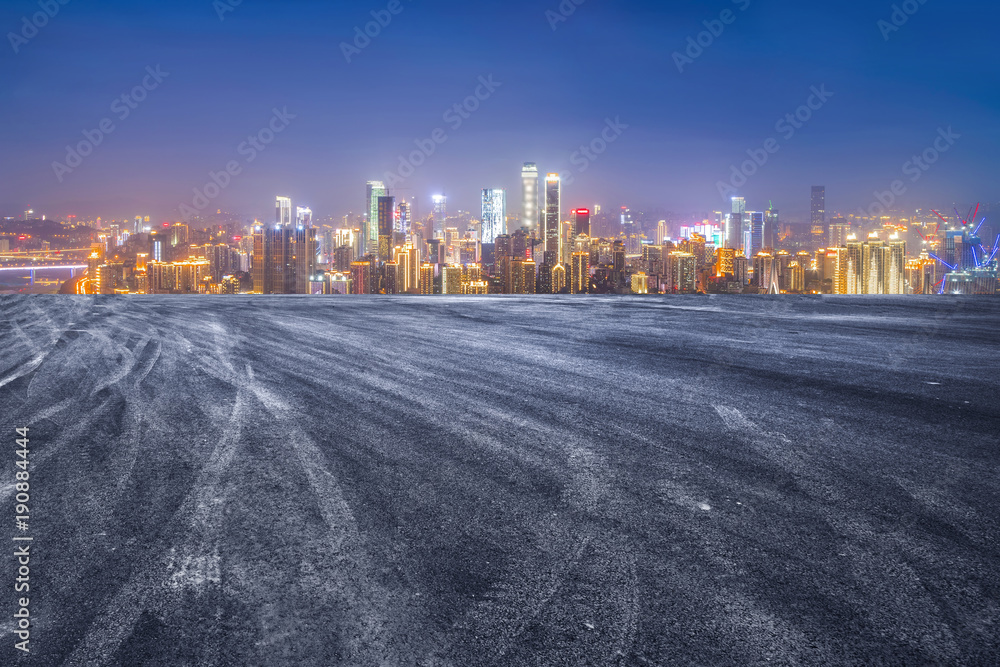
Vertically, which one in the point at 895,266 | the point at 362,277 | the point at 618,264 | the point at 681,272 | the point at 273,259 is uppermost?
the point at 273,259

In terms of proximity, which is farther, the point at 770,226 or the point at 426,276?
the point at 770,226

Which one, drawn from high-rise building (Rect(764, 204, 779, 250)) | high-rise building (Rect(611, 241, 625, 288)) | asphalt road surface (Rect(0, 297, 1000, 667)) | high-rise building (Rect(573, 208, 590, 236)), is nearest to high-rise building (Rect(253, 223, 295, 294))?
high-rise building (Rect(611, 241, 625, 288))

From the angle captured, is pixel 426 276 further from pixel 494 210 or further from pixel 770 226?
pixel 494 210

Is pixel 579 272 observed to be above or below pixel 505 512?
above

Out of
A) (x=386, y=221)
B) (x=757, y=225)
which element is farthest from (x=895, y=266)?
(x=757, y=225)

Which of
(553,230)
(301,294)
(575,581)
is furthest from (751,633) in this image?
(553,230)

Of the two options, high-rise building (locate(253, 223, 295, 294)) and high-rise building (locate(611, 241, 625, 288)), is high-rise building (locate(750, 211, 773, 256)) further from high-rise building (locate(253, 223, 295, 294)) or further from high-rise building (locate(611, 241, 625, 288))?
high-rise building (locate(253, 223, 295, 294))

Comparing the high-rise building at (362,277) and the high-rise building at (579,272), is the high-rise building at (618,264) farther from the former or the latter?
the high-rise building at (362,277)

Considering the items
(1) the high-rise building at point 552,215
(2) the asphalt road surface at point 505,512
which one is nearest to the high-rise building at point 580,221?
(1) the high-rise building at point 552,215
